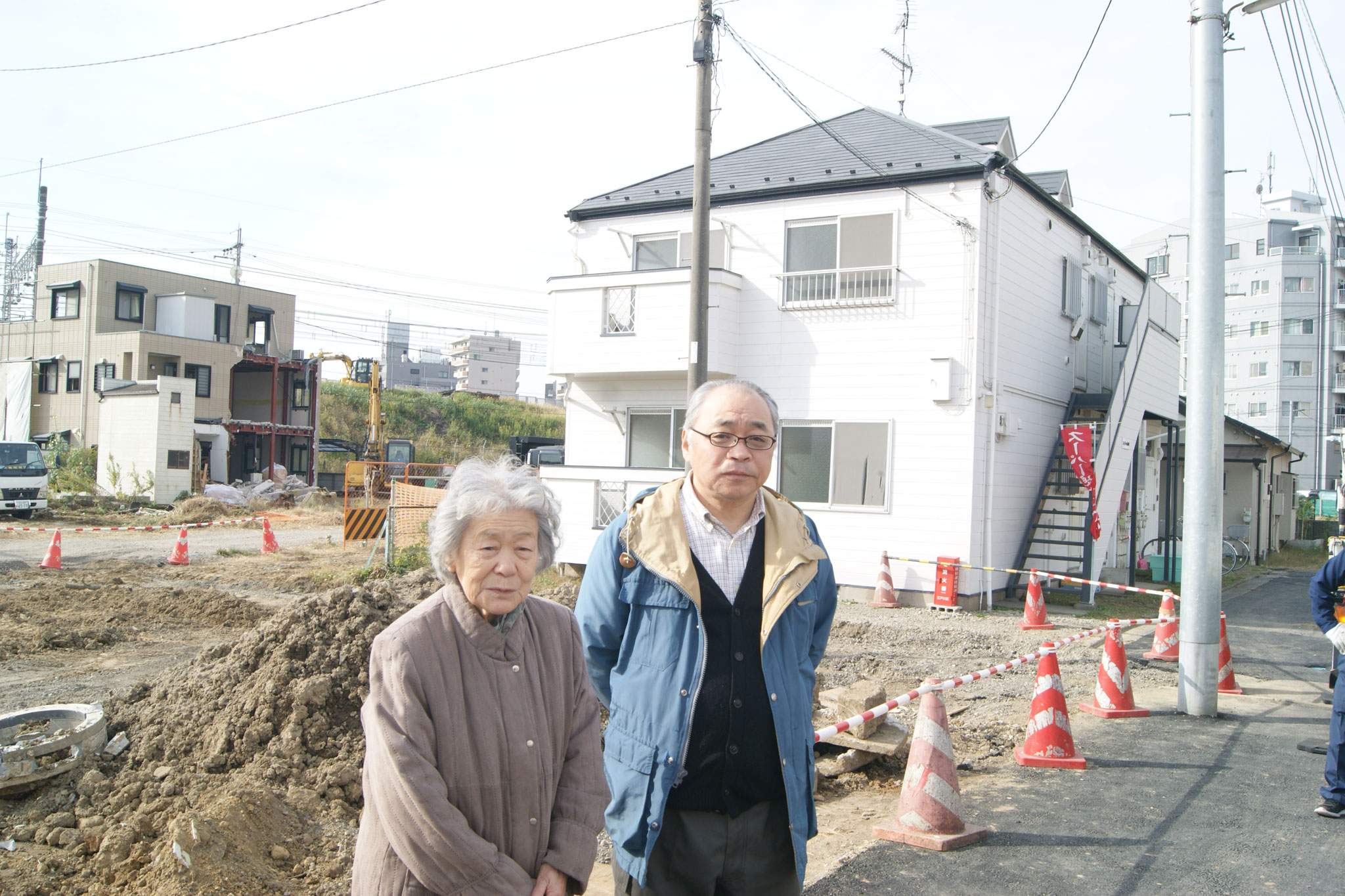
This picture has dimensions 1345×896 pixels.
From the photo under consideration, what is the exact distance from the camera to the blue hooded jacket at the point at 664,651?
8.44 ft

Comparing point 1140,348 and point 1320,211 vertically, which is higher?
point 1320,211

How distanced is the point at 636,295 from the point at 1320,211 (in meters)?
69.8

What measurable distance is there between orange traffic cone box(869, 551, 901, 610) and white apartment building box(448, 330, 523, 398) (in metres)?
108

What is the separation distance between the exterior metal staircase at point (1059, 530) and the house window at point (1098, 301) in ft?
8.04

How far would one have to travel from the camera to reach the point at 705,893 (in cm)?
255

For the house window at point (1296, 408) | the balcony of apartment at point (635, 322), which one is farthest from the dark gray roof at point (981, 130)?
the house window at point (1296, 408)

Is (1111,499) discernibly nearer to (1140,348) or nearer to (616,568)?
(1140,348)

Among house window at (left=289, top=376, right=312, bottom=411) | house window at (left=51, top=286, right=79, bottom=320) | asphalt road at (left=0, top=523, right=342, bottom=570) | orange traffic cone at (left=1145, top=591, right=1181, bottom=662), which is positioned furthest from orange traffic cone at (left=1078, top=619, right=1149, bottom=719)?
house window at (left=51, top=286, right=79, bottom=320)

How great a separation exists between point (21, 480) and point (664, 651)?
92.5 feet

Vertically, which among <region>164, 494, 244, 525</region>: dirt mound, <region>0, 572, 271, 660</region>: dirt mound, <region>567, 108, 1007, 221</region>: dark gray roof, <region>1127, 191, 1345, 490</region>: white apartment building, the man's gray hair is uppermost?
<region>1127, 191, 1345, 490</region>: white apartment building

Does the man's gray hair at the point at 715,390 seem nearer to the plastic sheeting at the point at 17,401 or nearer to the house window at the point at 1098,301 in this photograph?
the house window at the point at 1098,301

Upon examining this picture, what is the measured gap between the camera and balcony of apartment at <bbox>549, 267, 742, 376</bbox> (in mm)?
14906

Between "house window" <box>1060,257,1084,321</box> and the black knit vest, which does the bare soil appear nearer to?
the black knit vest

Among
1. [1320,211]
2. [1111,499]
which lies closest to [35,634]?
[1111,499]
